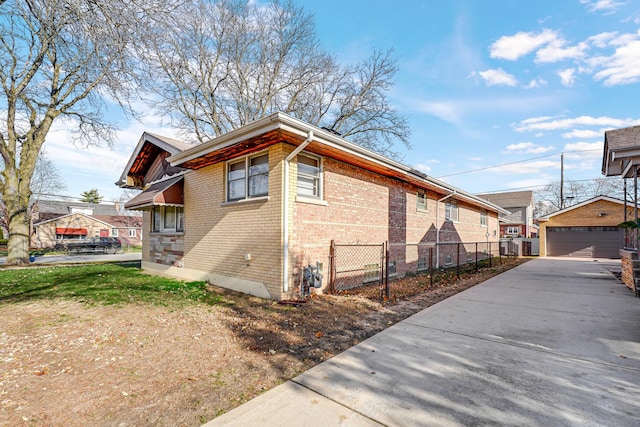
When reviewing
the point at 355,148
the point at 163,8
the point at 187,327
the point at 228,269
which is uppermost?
the point at 163,8

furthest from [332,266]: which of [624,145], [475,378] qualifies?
[624,145]

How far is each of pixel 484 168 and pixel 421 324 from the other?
3224cm

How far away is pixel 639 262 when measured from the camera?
7422mm

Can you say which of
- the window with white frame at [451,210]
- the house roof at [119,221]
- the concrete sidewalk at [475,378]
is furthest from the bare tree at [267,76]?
the house roof at [119,221]

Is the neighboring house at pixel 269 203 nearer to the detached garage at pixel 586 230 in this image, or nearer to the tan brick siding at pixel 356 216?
the tan brick siding at pixel 356 216

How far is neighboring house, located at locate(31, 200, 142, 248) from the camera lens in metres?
35.1

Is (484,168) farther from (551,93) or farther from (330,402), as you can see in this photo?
(330,402)

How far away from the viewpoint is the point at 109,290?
7.70m

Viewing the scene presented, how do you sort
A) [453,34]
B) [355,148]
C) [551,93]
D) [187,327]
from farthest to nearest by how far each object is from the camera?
[551,93] < [453,34] < [355,148] < [187,327]

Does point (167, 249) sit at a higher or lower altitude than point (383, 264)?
higher

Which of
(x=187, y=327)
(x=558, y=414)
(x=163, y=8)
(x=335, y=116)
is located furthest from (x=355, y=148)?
(x=335, y=116)

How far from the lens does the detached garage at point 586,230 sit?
66.2ft

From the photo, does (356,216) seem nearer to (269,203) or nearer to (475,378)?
(269,203)

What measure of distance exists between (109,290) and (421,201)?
11.2 meters
